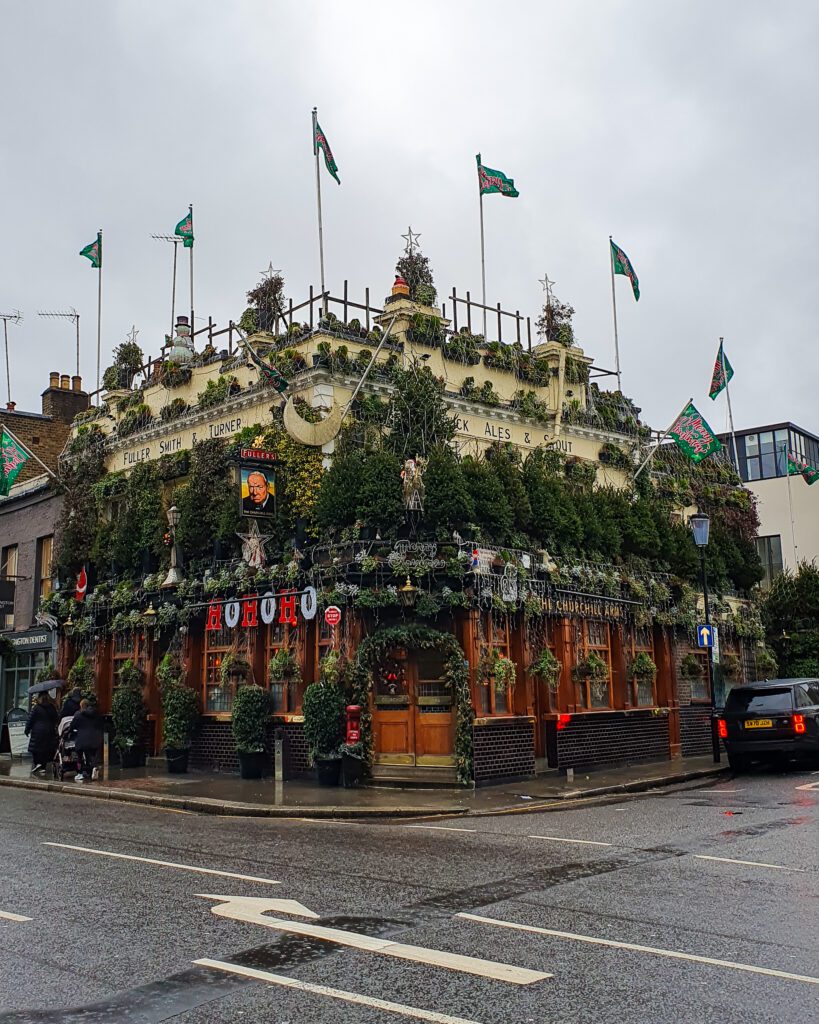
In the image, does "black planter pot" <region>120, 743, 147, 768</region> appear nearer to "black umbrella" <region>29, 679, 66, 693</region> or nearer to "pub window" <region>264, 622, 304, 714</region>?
"black umbrella" <region>29, 679, 66, 693</region>

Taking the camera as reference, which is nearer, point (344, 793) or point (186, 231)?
point (344, 793)

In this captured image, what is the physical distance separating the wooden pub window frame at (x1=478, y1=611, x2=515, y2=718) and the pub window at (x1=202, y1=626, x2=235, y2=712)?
591 centimetres

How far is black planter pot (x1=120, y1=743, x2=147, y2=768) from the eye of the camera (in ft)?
75.3

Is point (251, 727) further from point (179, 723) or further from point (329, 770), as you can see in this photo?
point (329, 770)

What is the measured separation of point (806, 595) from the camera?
30.0 m

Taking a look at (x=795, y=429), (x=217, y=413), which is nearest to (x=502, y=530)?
(x=217, y=413)

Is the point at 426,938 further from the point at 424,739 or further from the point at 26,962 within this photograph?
the point at 424,739

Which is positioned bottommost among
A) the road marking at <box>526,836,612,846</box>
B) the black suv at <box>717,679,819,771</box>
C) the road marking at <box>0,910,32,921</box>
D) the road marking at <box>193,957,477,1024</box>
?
the road marking at <box>526,836,612,846</box>

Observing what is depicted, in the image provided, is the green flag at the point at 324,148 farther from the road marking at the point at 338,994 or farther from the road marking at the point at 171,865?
the road marking at the point at 338,994

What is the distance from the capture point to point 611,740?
2184cm

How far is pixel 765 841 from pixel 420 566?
28.4 feet

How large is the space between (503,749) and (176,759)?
7.34 m

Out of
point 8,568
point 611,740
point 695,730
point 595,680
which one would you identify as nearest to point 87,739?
point 595,680

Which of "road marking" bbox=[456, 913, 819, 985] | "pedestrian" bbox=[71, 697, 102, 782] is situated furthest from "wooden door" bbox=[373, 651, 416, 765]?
"road marking" bbox=[456, 913, 819, 985]
